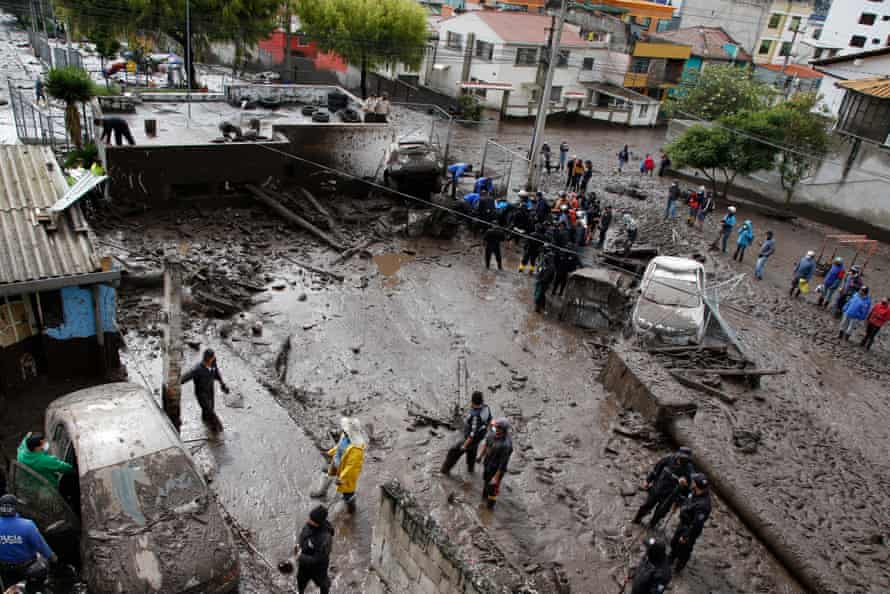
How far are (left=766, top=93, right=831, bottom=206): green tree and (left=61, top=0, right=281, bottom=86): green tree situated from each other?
2476cm

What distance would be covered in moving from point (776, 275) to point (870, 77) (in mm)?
15756

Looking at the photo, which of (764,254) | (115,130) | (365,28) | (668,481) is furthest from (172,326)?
(365,28)

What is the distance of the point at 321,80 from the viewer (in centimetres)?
3994

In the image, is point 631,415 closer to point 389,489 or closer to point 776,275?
point 389,489

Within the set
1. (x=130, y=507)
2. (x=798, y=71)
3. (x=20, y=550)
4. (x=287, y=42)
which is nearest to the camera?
(x=20, y=550)

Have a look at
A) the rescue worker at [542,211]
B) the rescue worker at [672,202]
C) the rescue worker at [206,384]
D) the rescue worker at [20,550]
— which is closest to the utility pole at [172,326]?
the rescue worker at [206,384]

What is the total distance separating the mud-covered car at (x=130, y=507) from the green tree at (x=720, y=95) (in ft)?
109

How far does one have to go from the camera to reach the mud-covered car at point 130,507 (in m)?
6.00

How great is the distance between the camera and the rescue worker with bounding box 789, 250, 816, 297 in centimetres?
1812

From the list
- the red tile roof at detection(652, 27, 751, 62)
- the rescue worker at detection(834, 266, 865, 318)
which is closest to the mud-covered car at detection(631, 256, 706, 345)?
the rescue worker at detection(834, 266, 865, 318)

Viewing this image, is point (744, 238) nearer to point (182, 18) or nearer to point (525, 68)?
point (525, 68)

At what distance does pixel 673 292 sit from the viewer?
569 inches

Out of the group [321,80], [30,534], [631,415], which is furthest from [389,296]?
[321,80]

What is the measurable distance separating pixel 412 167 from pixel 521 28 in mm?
25112
